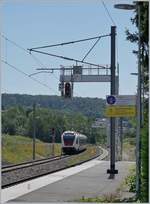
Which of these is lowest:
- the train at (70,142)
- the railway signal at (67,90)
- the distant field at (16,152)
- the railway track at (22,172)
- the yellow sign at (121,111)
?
the distant field at (16,152)

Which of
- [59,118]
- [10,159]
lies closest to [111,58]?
[10,159]

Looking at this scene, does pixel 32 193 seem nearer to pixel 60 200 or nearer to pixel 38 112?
pixel 60 200

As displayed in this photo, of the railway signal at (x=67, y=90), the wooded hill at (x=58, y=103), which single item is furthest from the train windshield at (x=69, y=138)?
the wooded hill at (x=58, y=103)

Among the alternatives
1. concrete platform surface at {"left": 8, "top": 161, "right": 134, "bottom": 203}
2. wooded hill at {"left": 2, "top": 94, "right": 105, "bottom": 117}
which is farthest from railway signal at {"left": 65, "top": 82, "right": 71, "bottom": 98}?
wooded hill at {"left": 2, "top": 94, "right": 105, "bottom": 117}

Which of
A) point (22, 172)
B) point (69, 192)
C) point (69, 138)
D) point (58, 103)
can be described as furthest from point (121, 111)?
point (58, 103)

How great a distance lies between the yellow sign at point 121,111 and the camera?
1882 cm

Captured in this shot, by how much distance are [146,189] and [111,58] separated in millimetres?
16678

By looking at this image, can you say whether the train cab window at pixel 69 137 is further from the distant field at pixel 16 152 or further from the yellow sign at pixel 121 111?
the yellow sign at pixel 121 111

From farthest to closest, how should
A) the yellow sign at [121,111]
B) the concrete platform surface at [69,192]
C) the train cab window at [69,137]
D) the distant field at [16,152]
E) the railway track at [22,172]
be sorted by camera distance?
the train cab window at [69,137] → the distant field at [16,152] → the railway track at [22,172] → the yellow sign at [121,111] → the concrete platform surface at [69,192]

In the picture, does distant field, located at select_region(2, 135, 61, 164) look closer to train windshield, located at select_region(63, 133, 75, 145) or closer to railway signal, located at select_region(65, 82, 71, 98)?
train windshield, located at select_region(63, 133, 75, 145)

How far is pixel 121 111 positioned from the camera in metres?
19.6

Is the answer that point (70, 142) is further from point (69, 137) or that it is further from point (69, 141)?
point (69, 137)

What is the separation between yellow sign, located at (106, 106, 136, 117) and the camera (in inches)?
741

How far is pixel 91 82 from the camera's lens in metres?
51.1
